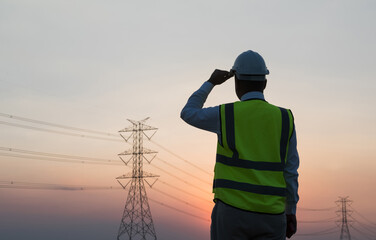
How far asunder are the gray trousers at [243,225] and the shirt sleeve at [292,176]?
0.40 meters

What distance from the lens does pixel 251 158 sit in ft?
14.5

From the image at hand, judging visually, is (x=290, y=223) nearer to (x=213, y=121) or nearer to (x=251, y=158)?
(x=251, y=158)

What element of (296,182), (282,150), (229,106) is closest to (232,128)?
(229,106)

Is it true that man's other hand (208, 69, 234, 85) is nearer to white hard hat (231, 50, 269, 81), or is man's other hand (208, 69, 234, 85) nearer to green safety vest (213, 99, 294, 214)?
white hard hat (231, 50, 269, 81)

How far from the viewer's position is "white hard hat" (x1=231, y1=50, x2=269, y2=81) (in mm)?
4648

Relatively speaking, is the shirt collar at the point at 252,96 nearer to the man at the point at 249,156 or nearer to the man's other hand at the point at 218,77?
the man at the point at 249,156

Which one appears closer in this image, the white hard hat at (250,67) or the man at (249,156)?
the man at (249,156)

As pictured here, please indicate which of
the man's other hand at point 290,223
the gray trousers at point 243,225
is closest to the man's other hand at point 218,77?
the gray trousers at point 243,225

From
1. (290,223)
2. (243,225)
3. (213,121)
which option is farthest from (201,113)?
(290,223)

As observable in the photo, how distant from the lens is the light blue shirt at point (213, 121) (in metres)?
4.56

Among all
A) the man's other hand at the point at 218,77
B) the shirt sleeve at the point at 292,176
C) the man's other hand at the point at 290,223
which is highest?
the man's other hand at the point at 218,77

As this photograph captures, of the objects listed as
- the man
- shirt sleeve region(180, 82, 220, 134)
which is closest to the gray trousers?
the man

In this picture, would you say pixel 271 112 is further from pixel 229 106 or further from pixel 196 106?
pixel 196 106

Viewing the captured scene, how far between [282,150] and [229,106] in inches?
24.9
